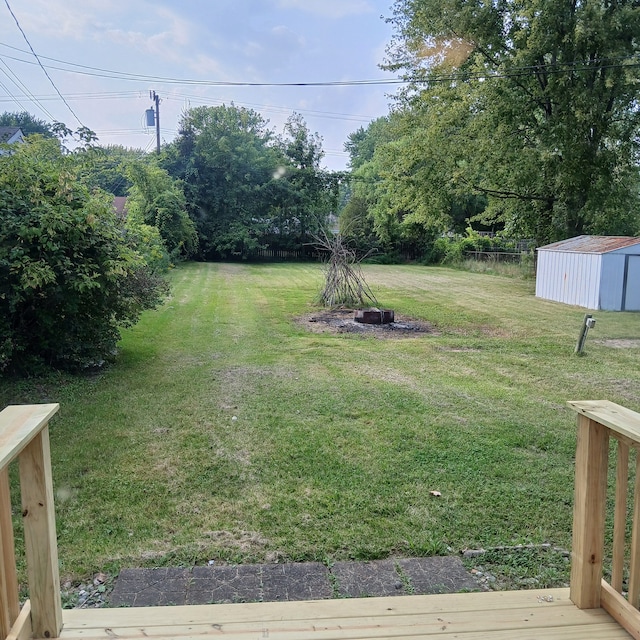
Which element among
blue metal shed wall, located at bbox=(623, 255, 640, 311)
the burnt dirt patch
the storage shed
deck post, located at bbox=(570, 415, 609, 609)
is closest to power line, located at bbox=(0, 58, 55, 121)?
A: the burnt dirt patch

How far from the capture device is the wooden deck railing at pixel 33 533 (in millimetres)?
1477

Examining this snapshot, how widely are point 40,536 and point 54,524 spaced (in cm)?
6

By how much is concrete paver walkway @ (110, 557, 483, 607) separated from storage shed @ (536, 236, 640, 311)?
10.7 m

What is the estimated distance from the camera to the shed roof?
1134cm

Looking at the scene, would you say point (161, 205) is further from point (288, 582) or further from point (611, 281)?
point (288, 582)

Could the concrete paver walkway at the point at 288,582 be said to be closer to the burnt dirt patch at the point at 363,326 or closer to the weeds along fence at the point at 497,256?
the burnt dirt patch at the point at 363,326

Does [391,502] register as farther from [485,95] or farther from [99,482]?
[485,95]

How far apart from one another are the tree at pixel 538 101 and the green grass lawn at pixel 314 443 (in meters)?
7.37

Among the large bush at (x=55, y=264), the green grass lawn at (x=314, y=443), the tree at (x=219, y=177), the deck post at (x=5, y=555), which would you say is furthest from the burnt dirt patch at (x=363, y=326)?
the tree at (x=219, y=177)

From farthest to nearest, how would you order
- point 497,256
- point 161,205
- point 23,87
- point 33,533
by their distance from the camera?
point 497,256 → point 161,205 → point 23,87 → point 33,533

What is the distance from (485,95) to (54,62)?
1041 centimetres

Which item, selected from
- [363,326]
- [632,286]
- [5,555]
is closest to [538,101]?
[632,286]

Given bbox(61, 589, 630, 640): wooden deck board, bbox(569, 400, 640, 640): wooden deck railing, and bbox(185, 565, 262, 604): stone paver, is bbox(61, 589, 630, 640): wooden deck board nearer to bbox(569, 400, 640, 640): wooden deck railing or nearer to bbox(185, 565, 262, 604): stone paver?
bbox(569, 400, 640, 640): wooden deck railing

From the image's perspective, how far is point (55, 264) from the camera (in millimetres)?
5117
